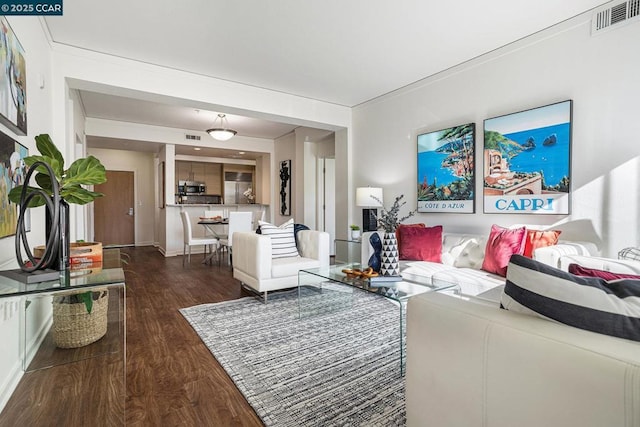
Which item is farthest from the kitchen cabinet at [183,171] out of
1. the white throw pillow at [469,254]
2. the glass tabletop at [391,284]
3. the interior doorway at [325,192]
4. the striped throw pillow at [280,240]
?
the white throw pillow at [469,254]

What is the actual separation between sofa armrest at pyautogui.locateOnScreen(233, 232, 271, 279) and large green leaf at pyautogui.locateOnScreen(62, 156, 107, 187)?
1.66 m

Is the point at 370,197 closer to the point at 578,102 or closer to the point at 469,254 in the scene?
the point at 469,254

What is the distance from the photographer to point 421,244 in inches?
141

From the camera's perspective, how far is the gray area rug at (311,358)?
166 cm

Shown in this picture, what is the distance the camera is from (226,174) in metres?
9.51

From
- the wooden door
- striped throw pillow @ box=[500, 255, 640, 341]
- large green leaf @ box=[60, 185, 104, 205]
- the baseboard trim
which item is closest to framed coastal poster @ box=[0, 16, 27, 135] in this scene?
large green leaf @ box=[60, 185, 104, 205]

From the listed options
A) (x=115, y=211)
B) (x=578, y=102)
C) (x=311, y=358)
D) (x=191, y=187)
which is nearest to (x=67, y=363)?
(x=311, y=358)

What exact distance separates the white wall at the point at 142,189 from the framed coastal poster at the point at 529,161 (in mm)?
7756

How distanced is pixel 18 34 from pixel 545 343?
3189 millimetres

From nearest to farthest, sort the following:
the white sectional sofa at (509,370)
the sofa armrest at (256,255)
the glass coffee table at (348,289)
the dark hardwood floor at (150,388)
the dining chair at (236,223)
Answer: the white sectional sofa at (509,370)
the dark hardwood floor at (150,388)
the glass coffee table at (348,289)
the sofa armrest at (256,255)
the dining chair at (236,223)

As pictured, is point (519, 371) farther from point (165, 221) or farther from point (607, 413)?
point (165, 221)

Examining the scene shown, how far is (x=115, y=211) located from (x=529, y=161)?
889 cm

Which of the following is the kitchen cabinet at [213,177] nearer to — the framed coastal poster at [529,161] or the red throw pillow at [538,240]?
the framed coastal poster at [529,161]

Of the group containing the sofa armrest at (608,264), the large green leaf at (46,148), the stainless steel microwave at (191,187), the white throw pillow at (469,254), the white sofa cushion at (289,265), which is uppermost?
the stainless steel microwave at (191,187)
